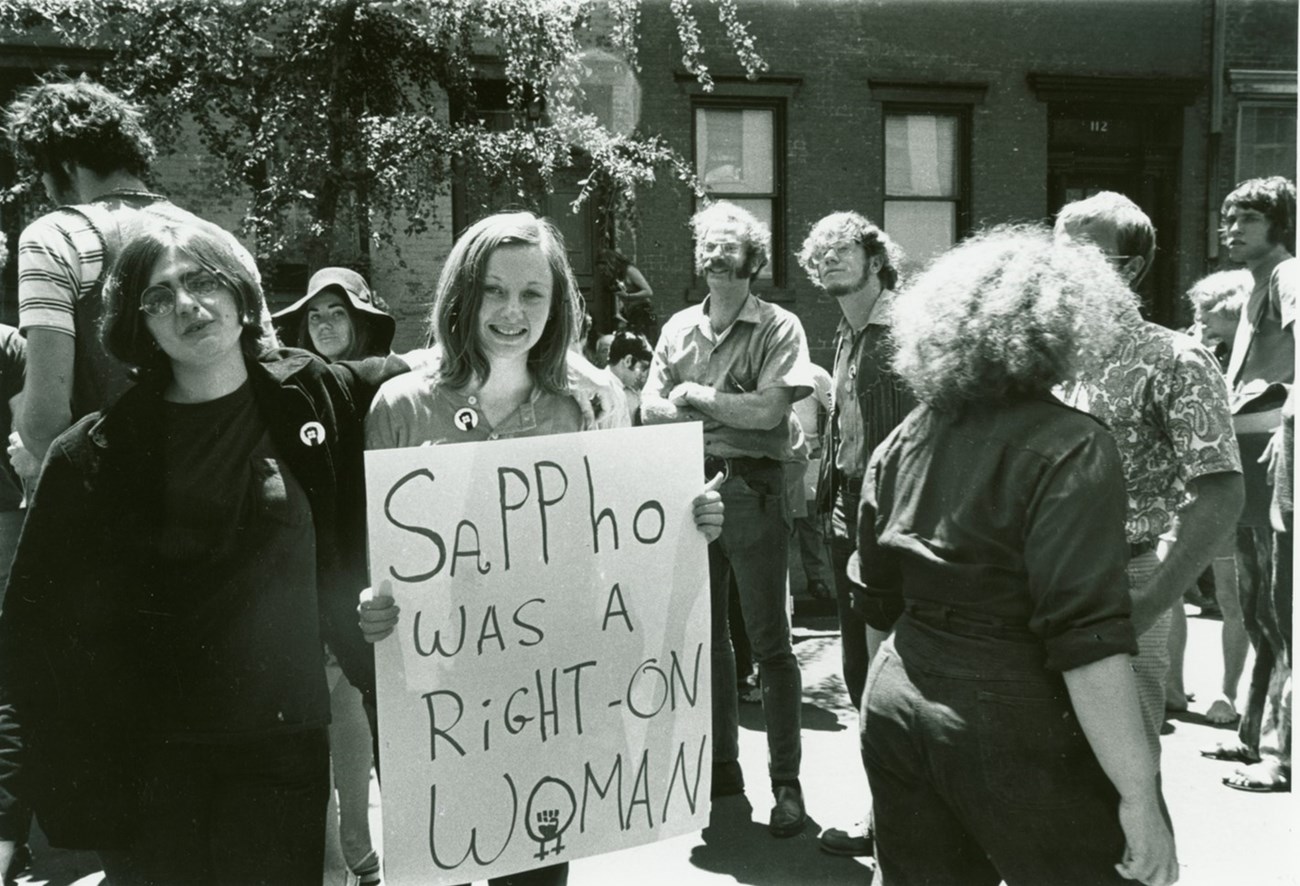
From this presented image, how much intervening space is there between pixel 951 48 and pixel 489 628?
1209 cm

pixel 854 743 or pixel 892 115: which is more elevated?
pixel 892 115

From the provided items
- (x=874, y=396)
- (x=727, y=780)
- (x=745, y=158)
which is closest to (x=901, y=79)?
(x=745, y=158)

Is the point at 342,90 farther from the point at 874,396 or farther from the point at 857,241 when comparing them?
the point at 874,396

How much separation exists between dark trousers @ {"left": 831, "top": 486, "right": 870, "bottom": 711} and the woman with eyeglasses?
6.68ft

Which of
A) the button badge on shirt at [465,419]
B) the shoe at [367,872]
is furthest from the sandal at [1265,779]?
the button badge on shirt at [465,419]

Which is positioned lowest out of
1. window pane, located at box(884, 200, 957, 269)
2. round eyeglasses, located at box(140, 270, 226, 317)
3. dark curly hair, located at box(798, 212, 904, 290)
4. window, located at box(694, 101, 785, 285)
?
round eyeglasses, located at box(140, 270, 226, 317)

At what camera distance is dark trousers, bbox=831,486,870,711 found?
384cm

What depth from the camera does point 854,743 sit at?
498 centimetres

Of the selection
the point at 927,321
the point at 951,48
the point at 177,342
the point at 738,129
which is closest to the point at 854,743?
the point at 927,321

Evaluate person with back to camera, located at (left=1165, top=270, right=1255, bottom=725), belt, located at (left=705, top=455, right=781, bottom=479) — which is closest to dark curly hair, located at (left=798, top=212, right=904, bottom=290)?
belt, located at (left=705, top=455, right=781, bottom=479)

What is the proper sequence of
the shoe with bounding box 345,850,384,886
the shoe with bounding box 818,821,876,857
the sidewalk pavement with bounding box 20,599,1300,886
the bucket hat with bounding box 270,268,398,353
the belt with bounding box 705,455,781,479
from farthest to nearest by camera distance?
the bucket hat with bounding box 270,268,398,353
the belt with bounding box 705,455,781,479
the shoe with bounding box 818,821,876,857
the sidewalk pavement with bounding box 20,599,1300,886
the shoe with bounding box 345,850,384,886

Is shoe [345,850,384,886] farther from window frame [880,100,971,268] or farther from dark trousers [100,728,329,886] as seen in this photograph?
window frame [880,100,971,268]

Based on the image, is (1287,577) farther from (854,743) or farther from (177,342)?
(177,342)

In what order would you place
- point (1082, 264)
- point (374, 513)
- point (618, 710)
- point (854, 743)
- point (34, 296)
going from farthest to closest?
point (854, 743)
point (34, 296)
point (618, 710)
point (374, 513)
point (1082, 264)
